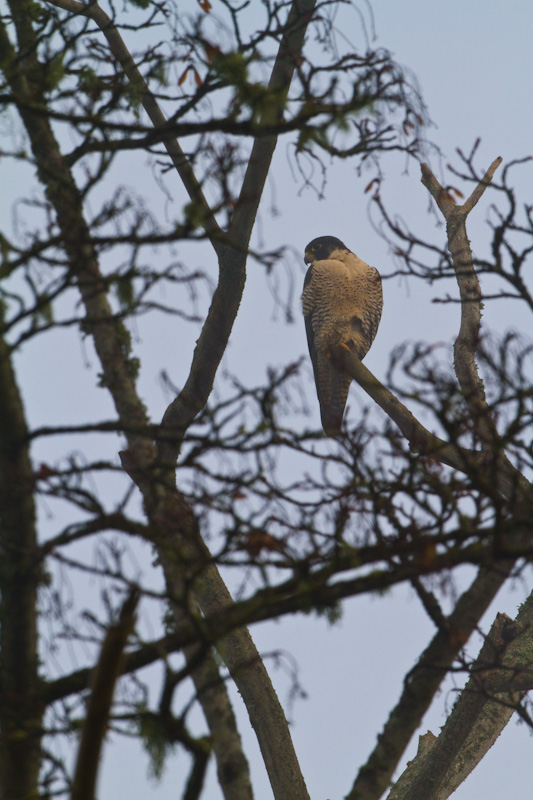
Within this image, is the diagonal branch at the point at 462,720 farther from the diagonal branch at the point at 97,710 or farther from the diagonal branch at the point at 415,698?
the diagonal branch at the point at 97,710

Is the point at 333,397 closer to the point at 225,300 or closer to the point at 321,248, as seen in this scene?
the point at 321,248

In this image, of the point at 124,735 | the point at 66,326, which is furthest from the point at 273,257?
the point at 124,735

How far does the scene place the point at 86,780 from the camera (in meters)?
1.93

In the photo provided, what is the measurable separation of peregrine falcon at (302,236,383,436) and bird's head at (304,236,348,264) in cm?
14

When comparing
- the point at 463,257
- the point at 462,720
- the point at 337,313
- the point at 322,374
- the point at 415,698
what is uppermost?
the point at 337,313

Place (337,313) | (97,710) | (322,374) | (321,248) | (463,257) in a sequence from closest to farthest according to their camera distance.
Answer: (97,710)
(463,257)
(337,313)
(322,374)
(321,248)

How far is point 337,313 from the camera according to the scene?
343 inches

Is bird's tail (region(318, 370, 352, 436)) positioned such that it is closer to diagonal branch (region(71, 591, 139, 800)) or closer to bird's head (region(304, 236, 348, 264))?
bird's head (region(304, 236, 348, 264))

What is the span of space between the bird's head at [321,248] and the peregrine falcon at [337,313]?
5.5 inches

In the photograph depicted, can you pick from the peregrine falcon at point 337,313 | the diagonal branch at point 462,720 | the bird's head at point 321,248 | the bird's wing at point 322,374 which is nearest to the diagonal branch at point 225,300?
the diagonal branch at point 462,720

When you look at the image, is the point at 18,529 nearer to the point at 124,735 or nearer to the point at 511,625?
the point at 124,735

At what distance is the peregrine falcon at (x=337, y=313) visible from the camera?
8.66 metres

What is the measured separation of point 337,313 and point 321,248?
3.19ft

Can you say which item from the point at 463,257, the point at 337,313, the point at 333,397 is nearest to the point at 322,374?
the point at 333,397
